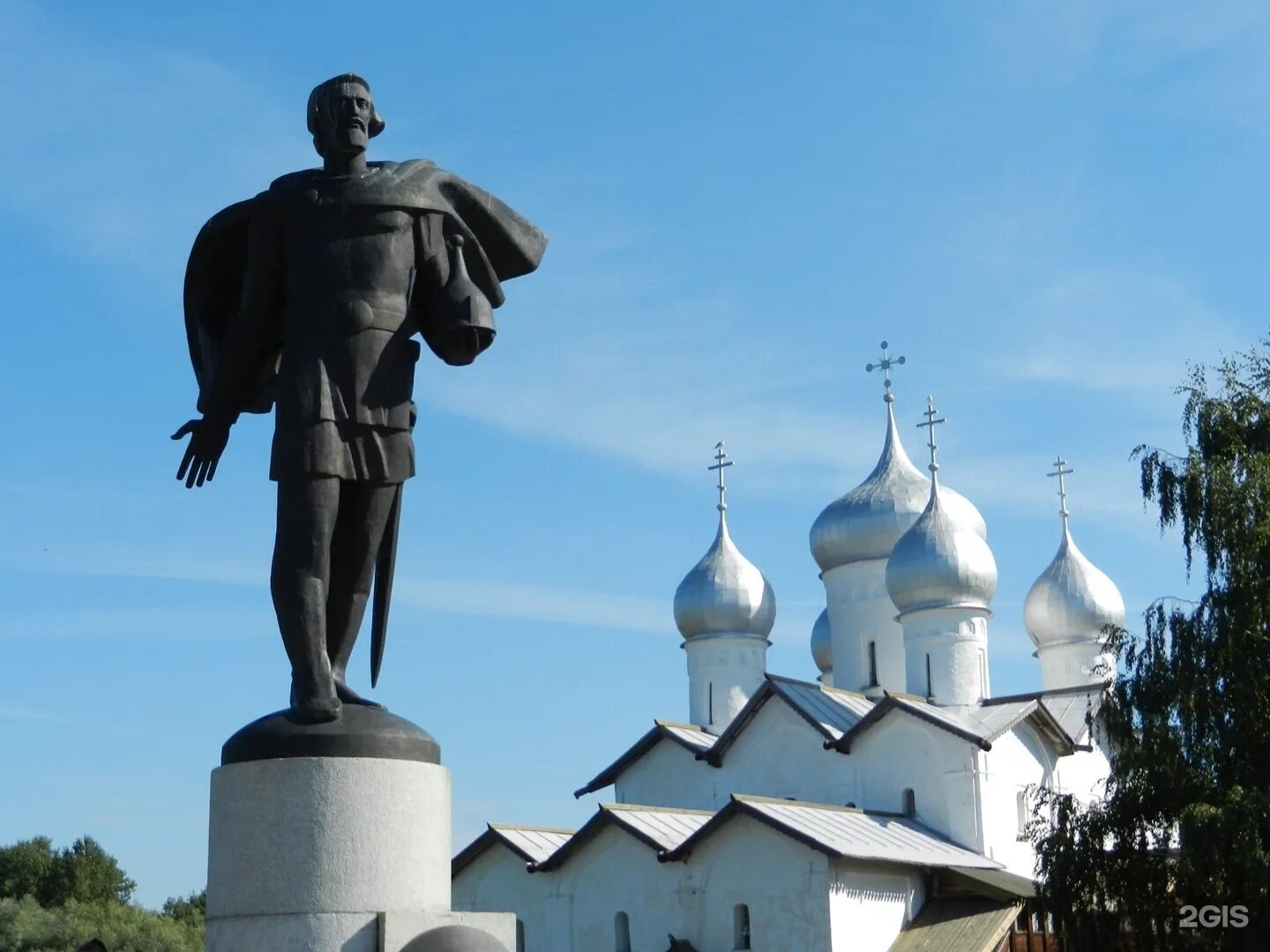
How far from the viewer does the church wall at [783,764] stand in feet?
100.0

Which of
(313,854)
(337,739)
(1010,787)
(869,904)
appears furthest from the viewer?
(1010,787)

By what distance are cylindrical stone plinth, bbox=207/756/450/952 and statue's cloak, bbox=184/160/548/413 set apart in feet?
4.79

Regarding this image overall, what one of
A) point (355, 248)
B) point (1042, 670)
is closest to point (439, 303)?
point (355, 248)

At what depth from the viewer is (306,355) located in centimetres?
548

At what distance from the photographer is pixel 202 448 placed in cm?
586

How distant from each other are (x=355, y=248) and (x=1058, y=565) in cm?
3260

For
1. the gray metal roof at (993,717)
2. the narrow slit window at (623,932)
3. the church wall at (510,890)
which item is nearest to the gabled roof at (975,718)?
the gray metal roof at (993,717)

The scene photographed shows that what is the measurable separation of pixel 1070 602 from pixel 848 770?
8.16 meters

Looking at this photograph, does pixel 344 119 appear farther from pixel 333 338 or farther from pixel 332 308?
pixel 333 338

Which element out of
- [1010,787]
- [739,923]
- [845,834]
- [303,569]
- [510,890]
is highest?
[1010,787]

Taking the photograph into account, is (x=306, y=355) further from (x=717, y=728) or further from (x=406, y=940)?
(x=717, y=728)

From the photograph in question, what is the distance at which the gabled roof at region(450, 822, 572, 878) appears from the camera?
28453mm

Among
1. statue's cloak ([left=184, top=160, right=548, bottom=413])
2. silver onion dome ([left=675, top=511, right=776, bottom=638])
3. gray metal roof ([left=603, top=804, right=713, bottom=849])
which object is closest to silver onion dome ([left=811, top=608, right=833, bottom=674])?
silver onion dome ([left=675, top=511, right=776, bottom=638])

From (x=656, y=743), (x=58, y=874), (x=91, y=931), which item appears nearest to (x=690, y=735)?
(x=656, y=743)
